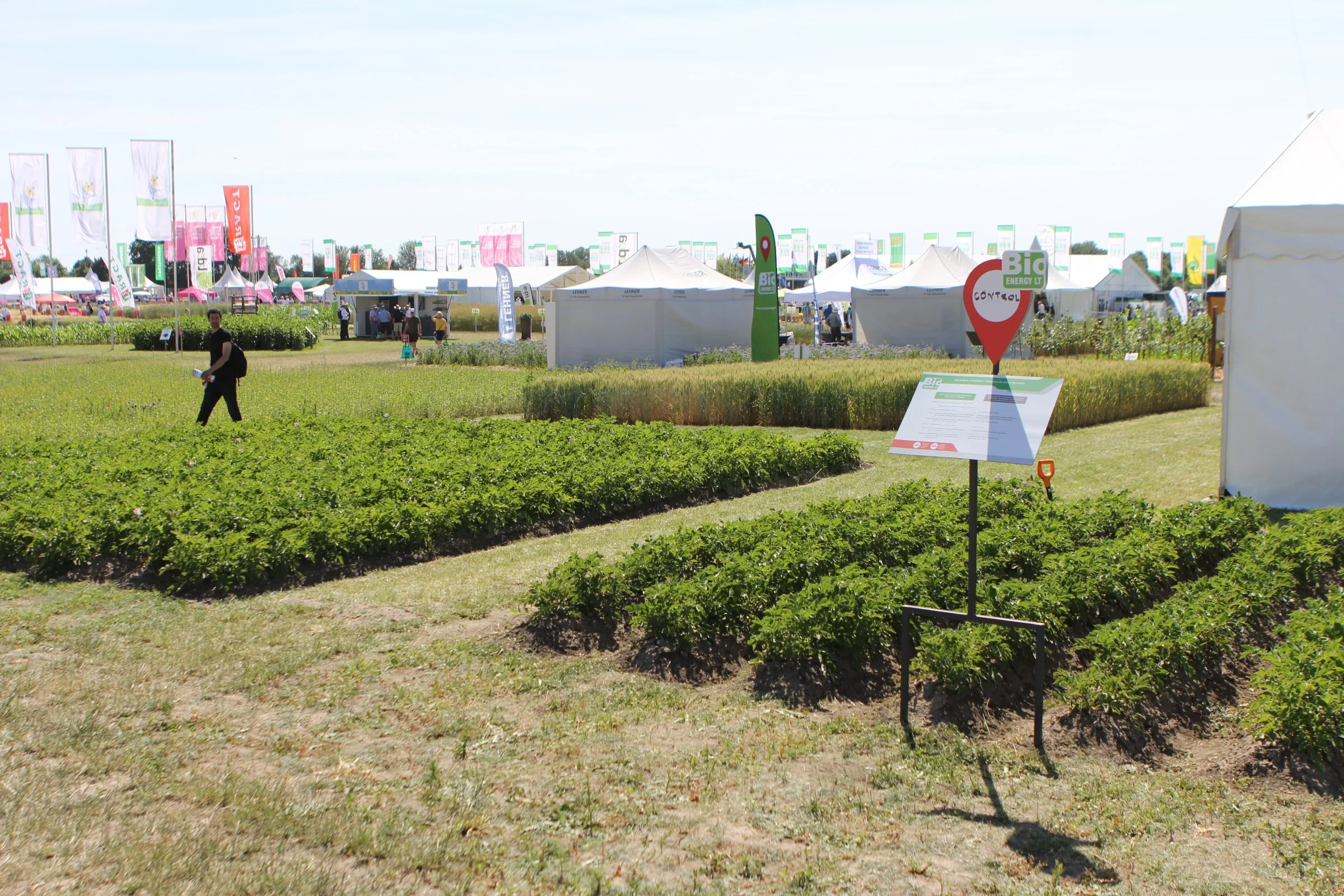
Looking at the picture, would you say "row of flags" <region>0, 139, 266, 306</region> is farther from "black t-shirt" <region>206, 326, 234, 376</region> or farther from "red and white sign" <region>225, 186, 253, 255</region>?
"black t-shirt" <region>206, 326, 234, 376</region>

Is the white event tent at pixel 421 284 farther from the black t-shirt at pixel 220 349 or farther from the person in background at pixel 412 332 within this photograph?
the black t-shirt at pixel 220 349

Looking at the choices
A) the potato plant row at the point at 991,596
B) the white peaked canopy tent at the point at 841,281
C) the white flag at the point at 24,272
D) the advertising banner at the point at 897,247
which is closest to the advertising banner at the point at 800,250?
the advertising banner at the point at 897,247

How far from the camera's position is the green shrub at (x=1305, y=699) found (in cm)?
472

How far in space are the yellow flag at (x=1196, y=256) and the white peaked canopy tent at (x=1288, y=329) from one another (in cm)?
6159

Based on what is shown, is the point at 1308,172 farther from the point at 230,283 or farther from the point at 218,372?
the point at 230,283

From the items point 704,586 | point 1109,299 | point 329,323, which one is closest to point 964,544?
Result: point 704,586

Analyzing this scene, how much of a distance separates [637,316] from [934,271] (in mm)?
9557

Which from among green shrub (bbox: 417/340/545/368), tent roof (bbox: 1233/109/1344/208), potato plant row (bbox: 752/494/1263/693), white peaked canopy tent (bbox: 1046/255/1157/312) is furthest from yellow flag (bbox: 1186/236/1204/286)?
potato plant row (bbox: 752/494/1263/693)

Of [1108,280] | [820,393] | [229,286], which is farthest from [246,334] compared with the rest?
[1108,280]

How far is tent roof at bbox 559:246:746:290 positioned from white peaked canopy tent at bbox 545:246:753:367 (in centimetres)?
2

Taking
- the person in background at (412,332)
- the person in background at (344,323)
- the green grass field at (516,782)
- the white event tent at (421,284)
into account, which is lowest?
the green grass field at (516,782)

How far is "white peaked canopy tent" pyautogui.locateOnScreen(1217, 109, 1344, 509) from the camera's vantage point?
394 inches

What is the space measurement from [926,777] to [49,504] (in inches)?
318

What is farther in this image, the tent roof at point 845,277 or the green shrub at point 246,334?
the green shrub at point 246,334
